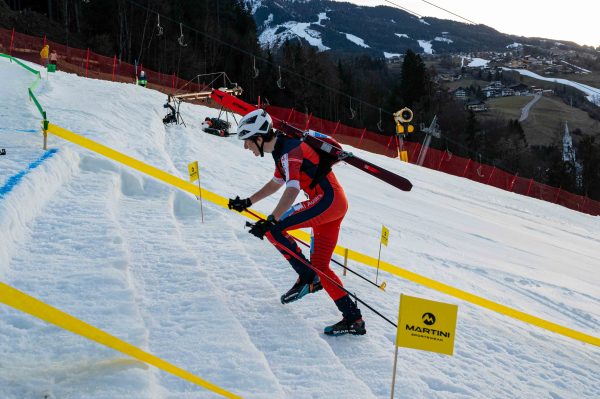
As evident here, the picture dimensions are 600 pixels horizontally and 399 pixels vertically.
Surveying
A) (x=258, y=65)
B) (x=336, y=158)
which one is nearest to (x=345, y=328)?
(x=336, y=158)

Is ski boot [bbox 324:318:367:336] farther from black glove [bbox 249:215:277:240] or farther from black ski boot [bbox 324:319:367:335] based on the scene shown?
black glove [bbox 249:215:277:240]

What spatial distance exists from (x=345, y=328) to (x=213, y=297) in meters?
1.28

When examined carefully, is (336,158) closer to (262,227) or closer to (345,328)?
(262,227)

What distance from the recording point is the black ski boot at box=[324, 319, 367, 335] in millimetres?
4613

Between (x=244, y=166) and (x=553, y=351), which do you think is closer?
(x=553, y=351)

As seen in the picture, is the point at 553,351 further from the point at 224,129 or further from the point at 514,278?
the point at 224,129

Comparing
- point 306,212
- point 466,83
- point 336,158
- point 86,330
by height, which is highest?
point 466,83

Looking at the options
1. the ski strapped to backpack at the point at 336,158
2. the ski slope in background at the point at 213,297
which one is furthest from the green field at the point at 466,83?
the ski strapped to backpack at the point at 336,158

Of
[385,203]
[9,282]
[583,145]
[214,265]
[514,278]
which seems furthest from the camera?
[583,145]

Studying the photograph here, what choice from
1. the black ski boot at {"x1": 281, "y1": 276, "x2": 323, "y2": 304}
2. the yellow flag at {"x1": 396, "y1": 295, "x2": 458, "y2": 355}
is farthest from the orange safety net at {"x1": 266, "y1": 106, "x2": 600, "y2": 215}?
the yellow flag at {"x1": 396, "y1": 295, "x2": 458, "y2": 355}

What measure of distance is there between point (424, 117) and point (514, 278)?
66.2 metres

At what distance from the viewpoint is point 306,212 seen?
4809 mm

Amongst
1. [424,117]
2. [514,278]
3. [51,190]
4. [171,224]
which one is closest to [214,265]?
[171,224]

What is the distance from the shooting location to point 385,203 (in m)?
13.2
